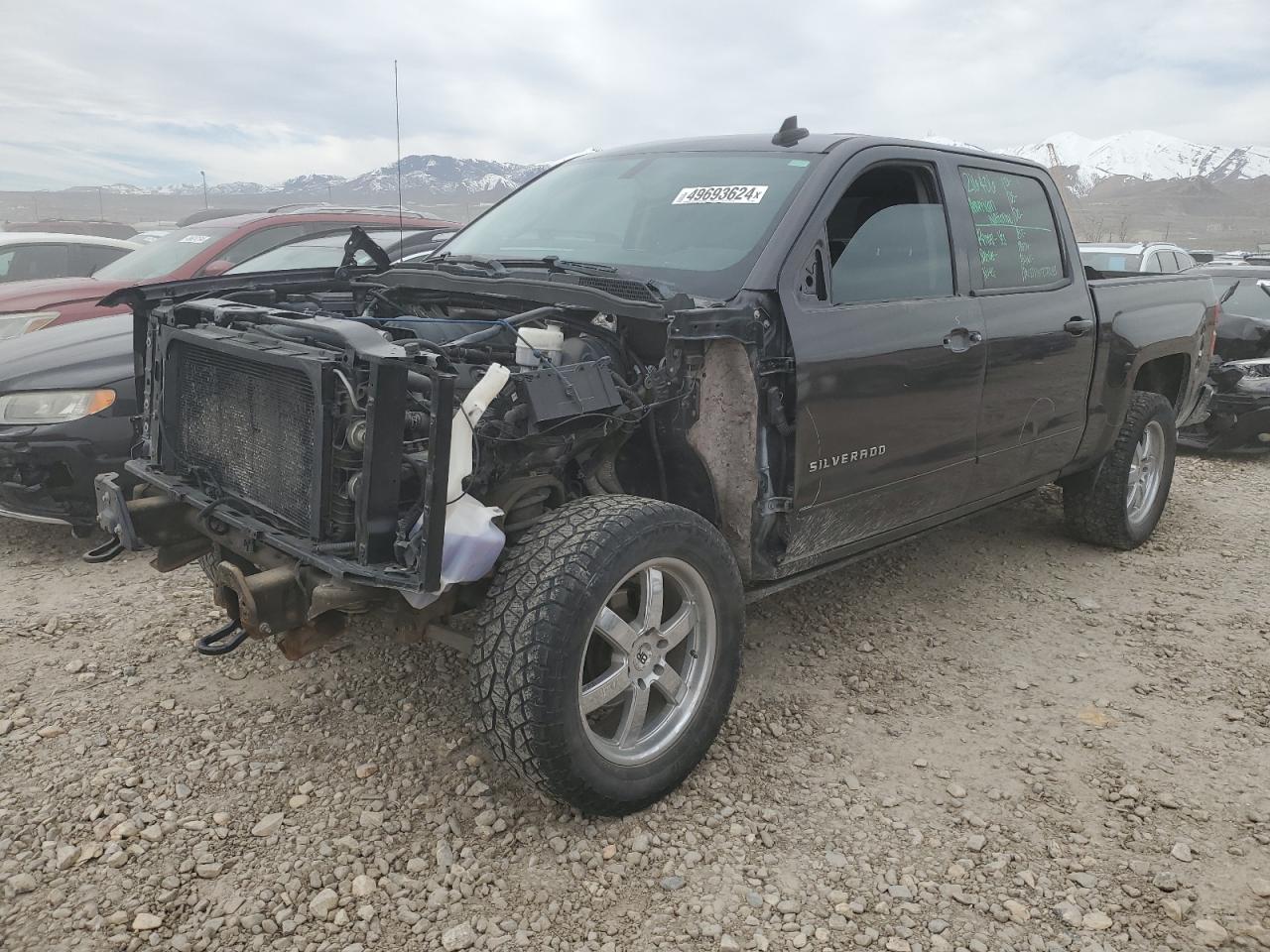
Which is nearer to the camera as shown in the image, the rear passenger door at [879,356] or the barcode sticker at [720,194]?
the rear passenger door at [879,356]

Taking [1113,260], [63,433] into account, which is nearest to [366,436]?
[63,433]

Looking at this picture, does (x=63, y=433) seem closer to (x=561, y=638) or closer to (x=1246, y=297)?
(x=561, y=638)

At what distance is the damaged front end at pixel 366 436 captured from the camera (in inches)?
91.1

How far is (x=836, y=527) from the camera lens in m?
3.26

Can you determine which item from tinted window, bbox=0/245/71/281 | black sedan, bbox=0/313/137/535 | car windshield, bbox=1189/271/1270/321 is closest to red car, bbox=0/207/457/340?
tinted window, bbox=0/245/71/281

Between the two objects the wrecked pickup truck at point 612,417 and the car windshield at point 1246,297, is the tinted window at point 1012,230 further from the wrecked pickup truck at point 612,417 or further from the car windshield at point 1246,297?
the car windshield at point 1246,297

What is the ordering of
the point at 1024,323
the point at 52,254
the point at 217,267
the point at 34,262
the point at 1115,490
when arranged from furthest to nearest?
the point at 52,254 < the point at 34,262 < the point at 217,267 < the point at 1115,490 < the point at 1024,323

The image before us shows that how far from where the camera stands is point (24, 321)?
587cm

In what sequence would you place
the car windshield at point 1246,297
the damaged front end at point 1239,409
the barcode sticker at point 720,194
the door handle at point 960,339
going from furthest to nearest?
the car windshield at point 1246,297, the damaged front end at point 1239,409, the door handle at point 960,339, the barcode sticker at point 720,194

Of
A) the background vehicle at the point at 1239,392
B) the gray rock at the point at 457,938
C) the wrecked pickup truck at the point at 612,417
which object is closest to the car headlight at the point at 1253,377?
the background vehicle at the point at 1239,392

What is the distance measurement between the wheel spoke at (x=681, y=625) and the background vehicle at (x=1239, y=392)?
21.0 ft

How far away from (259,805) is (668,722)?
1.19 metres

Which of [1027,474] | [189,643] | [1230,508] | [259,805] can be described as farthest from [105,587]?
[1230,508]

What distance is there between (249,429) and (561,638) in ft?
3.61
